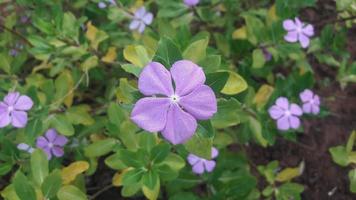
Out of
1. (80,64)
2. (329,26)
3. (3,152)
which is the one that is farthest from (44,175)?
(329,26)

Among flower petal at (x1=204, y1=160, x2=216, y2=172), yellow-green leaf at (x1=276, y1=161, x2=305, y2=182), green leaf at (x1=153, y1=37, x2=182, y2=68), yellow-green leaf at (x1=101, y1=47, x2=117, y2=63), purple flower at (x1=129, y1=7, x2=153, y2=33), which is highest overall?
green leaf at (x1=153, y1=37, x2=182, y2=68)

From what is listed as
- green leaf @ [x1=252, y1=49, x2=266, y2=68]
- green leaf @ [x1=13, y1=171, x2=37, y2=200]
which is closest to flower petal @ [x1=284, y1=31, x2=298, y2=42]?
green leaf @ [x1=252, y1=49, x2=266, y2=68]

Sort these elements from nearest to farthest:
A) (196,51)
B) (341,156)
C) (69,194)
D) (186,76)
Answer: (186,76), (196,51), (69,194), (341,156)

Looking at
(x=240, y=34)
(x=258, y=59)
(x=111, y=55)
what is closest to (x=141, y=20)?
(x=111, y=55)

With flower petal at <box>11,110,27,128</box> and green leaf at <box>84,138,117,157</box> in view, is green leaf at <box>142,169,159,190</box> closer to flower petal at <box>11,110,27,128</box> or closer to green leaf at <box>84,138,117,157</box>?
green leaf at <box>84,138,117,157</box>

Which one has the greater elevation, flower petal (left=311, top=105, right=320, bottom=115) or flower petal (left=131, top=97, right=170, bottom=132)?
flower petal (left=131, top=97, right=170, bottom=132)

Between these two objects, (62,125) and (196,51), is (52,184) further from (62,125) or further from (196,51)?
(196,51)
